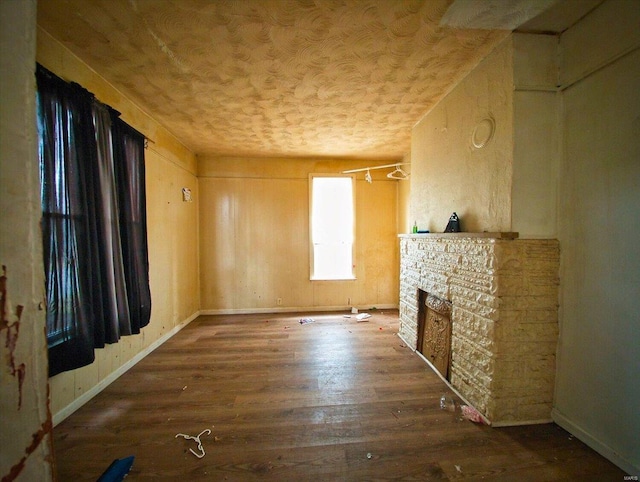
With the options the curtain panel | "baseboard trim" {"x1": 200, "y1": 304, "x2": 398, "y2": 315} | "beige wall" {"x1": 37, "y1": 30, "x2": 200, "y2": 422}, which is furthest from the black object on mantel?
"beige wall" {"x1": 37, "y1": 30, "x2": 200, "y2": 422}

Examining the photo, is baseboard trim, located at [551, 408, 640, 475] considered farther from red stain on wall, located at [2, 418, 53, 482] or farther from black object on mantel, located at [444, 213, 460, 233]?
red stain on wall, located at [2, 418, 53, 482]

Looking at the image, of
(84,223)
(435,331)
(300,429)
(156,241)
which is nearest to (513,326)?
(435,331)

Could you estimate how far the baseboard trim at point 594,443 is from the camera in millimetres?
1302

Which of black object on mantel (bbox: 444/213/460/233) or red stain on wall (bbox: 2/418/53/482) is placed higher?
black object on mantel (bbox: 444/213/460/233)

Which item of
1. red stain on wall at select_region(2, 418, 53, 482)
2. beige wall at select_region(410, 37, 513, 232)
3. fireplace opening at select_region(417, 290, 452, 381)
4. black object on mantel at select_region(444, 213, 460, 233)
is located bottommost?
fireplace opening at select_region(417, 290, 452, 381)

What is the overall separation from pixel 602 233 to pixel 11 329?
2.60 m

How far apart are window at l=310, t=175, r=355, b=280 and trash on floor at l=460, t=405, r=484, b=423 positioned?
2.60 metres

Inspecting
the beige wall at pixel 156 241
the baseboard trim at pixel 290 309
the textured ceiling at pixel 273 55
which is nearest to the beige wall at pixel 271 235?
the baseboard trim at pixel 290 309

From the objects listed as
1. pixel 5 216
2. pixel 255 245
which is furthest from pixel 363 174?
pixel 5 216

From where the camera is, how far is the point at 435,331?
239cm

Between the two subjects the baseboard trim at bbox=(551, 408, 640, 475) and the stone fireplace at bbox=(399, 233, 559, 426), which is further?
the stone fireplace at bbox=(399, 233, 559, 426)

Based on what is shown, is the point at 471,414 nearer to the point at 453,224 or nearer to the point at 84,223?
the point at 453,224

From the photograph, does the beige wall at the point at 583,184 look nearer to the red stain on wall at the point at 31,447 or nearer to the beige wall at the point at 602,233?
the beige wall at the point at 602,233

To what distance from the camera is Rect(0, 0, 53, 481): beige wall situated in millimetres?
583
